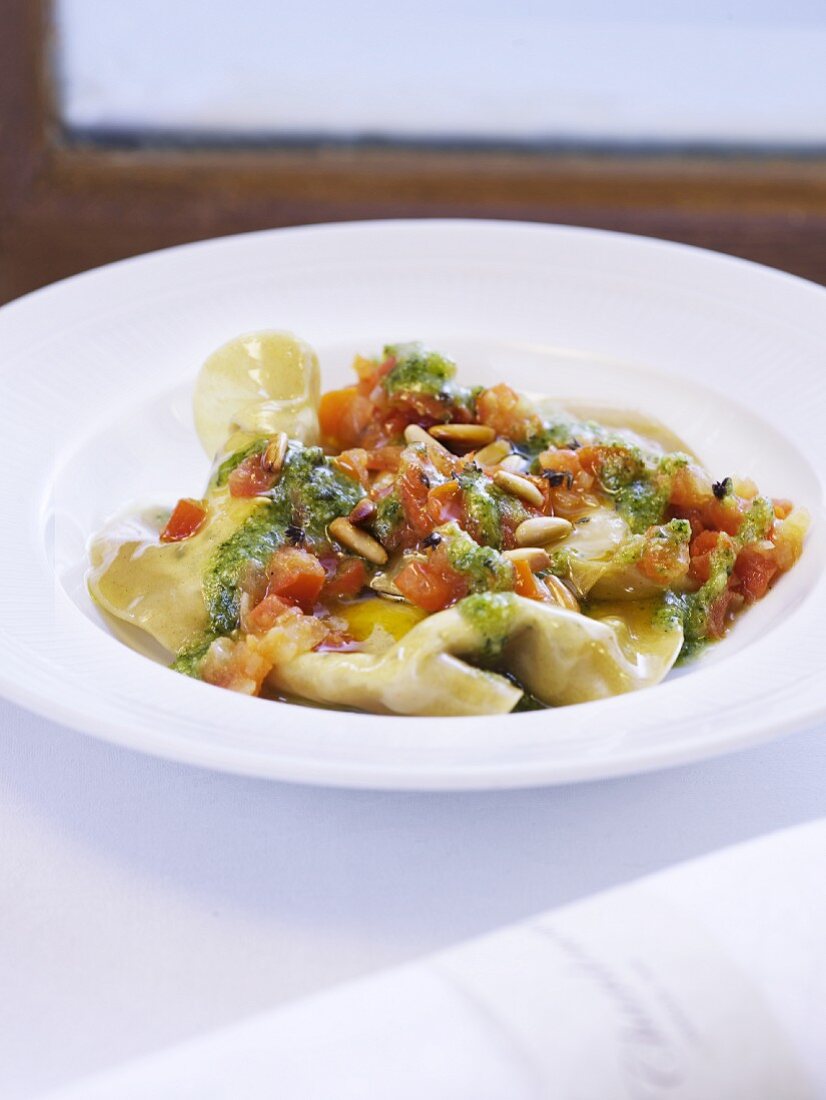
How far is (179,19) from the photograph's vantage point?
5.01m

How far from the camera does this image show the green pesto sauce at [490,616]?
2.17 metres

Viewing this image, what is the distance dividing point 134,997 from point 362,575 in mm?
1133

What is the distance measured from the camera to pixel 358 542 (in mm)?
2596

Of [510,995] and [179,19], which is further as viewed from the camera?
[179,19]

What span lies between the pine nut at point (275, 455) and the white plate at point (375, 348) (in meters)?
0.44

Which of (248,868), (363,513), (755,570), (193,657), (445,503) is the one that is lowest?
(193,657)

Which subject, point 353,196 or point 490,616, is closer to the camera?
point 490,616

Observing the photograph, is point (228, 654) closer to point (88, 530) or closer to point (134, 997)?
point (88, 530)

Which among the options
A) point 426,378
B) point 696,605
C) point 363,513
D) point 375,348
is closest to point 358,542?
point 363,513

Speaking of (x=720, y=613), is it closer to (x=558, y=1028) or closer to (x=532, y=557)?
(x=532, y=557)

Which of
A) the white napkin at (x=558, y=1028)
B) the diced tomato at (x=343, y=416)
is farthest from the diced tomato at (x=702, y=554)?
the white napkin at (x=558, y=1028)

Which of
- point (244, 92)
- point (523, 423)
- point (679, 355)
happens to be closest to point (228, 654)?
point (523, 423)

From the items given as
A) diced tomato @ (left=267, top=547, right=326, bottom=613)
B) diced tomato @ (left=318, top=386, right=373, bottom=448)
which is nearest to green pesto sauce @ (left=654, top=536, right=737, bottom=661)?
diced tomato @ (left=267, top=547, right=326, bottom=613)

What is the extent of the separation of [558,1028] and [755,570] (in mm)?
1515
